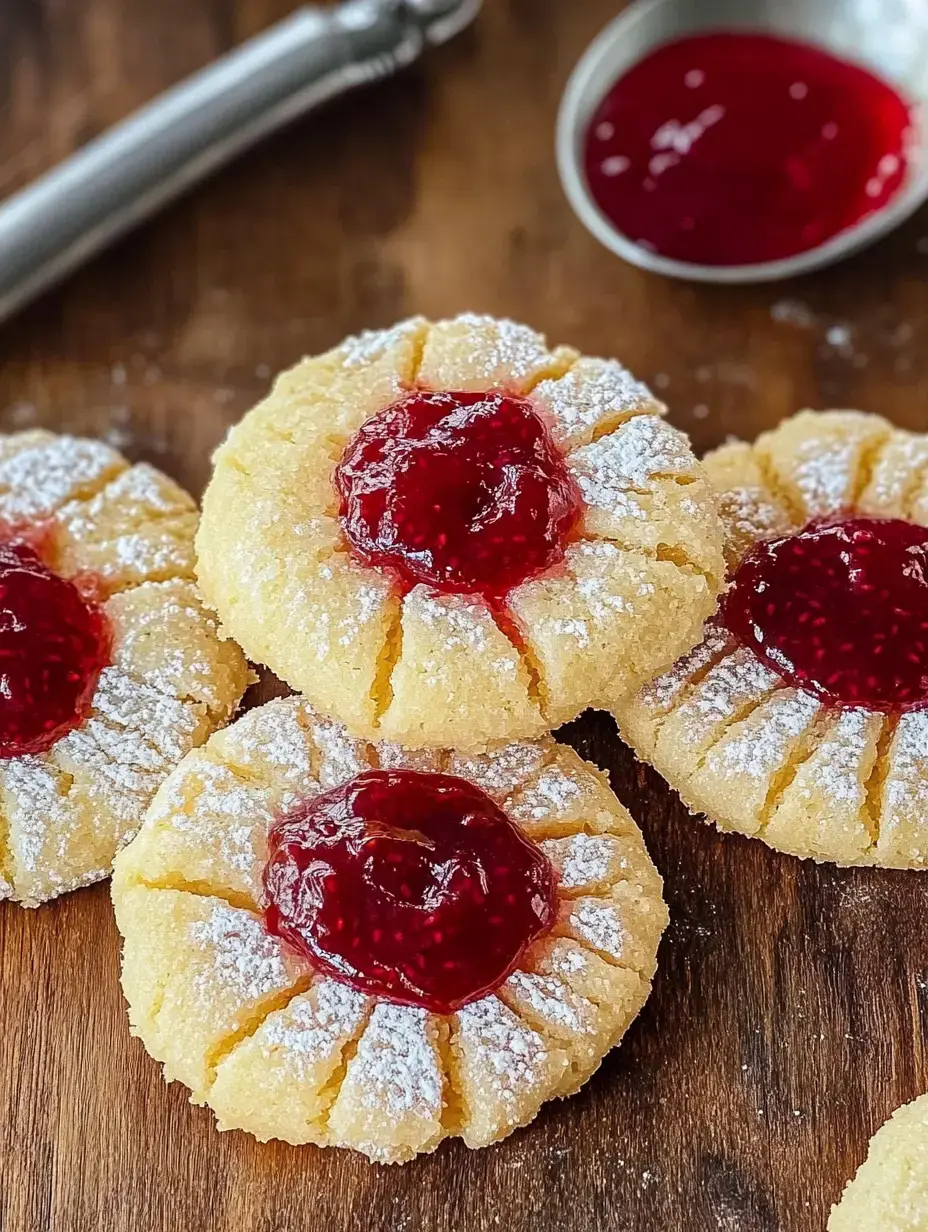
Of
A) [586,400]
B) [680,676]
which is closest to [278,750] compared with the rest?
[680,676]

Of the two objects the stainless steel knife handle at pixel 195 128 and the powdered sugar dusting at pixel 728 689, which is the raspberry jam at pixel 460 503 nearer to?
the powdered sugar dusting at pixel 728 689

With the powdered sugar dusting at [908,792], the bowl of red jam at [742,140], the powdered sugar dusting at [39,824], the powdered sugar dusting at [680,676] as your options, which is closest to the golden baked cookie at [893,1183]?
the powdered sugar dusting at [908,792]

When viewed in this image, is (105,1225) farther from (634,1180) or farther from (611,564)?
(611,564)

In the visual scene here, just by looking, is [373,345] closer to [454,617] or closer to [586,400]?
[586,400]

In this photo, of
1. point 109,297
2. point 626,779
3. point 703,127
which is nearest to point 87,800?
point 626,779

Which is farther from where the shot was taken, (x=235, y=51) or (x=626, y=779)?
(x=235, y=51)

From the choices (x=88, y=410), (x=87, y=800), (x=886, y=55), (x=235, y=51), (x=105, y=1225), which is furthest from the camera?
(x=235, y=51)

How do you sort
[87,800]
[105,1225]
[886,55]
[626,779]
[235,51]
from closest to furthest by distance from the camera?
1. [105,1225]
2. [87,800]
3. [626,779]
4. [886,55]
5. [235,51]

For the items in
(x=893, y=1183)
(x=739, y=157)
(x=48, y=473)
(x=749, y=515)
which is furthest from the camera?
(x=739, y=157)
